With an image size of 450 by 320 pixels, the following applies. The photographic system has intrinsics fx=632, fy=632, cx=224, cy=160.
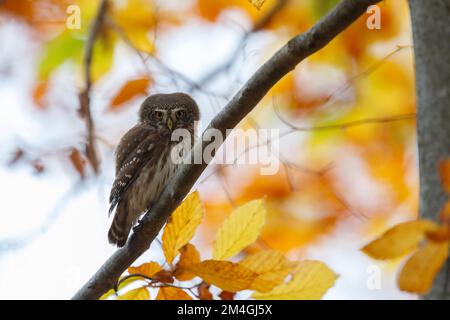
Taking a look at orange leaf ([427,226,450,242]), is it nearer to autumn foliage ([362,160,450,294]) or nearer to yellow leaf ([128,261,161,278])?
autumn foliage ([362,160,450,294])

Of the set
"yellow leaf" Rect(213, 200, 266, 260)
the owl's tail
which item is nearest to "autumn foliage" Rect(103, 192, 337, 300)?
"yellow leaf" Rect(213, 200, 266, 260)

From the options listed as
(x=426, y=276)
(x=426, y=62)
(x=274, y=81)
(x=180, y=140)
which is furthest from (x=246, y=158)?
(x=426, y=276)

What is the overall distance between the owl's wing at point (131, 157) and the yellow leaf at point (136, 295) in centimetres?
199

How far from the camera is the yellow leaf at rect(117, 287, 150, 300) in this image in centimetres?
282

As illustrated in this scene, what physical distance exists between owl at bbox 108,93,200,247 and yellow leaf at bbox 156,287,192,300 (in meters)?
1.76

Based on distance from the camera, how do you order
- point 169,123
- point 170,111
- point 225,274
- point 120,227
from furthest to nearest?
point 170,111, point 169,123, point 120,227, point 225,274

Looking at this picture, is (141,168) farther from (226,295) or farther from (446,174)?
(446,174)

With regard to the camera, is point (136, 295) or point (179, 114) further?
point (179, 114)

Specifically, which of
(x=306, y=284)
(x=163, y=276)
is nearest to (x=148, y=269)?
(x=163, y=276)

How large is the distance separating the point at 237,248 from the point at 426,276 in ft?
4.30

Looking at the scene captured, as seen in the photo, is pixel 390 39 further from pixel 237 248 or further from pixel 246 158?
pixel 237 248

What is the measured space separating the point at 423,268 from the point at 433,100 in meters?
0.57

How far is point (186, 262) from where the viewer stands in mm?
2691

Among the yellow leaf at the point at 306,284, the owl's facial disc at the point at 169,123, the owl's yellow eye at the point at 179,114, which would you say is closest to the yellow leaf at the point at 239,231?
the yellow leaf at the point at 306,284
